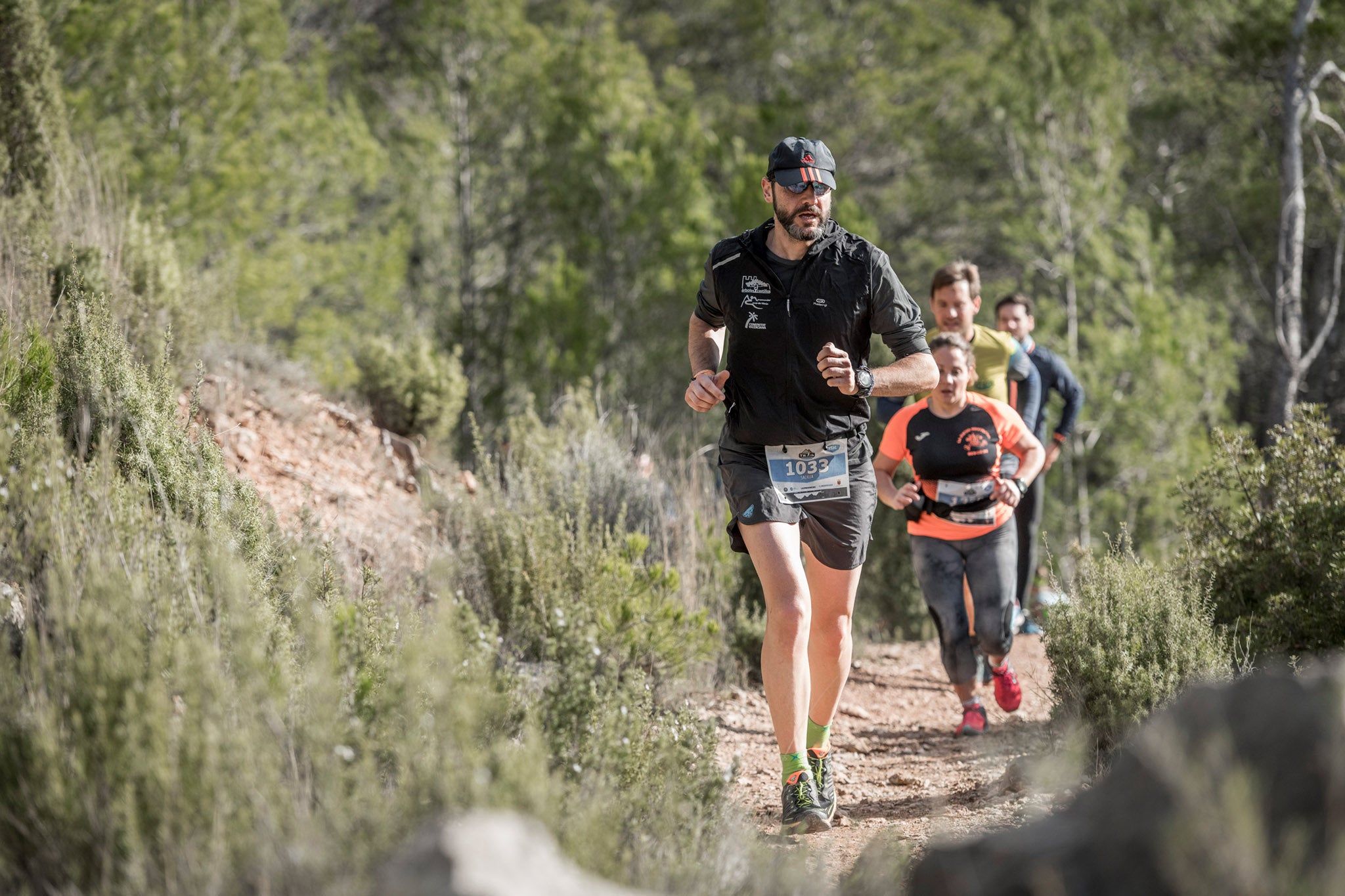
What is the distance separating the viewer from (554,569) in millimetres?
4695

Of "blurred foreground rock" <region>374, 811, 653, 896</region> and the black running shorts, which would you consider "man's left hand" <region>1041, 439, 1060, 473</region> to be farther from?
"blurred foreground rock" <region>374, 811, 653, 896</region>

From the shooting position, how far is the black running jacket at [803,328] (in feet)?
11.3

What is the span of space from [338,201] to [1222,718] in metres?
13.7

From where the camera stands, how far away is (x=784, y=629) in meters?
3.29

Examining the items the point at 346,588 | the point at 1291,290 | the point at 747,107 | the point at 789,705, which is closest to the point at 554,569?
the point at 346,588

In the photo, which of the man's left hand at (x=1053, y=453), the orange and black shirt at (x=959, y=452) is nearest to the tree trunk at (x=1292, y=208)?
the man's left hand at (x=1053, y=453)

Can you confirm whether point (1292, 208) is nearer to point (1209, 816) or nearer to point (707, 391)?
point (707, 391)

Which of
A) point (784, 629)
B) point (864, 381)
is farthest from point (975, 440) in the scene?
point (784, 629)

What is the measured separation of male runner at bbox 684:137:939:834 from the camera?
333cm

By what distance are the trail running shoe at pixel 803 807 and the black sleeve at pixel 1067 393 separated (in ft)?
12.1

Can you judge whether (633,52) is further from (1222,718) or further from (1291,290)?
(1222,718)

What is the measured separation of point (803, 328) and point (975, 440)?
1579 millimetres

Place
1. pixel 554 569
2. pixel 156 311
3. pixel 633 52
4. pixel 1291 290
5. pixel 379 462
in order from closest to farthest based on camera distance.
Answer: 1. pixel 554 569
2. pixel 156 311
3. pixel 379 462
4. pixel 1291 290
5. pixel 633 52

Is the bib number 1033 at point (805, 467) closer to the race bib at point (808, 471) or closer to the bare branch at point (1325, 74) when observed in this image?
the race bib at point (808, 471)
